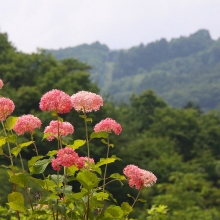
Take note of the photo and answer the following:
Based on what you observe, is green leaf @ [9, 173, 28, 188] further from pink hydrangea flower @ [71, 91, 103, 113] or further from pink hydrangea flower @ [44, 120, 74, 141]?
pink hydrangea flower @ [71, 91, 103, 113]

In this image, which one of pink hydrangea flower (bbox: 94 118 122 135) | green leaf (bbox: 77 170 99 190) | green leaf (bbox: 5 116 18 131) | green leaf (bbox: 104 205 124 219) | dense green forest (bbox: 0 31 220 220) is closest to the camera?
green leaf (bbox: 77 170 99 190)

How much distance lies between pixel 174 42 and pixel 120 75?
25230 mm

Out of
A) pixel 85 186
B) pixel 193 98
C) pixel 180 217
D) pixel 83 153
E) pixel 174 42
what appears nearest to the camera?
pixel 85 186

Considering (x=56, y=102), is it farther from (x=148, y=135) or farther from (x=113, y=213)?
(x=148, y=135)

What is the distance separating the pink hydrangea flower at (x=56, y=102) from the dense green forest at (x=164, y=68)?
113m

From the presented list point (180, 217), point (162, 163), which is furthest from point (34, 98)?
point (180, 217)

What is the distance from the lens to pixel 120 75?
153 metres

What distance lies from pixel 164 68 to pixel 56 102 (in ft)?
500

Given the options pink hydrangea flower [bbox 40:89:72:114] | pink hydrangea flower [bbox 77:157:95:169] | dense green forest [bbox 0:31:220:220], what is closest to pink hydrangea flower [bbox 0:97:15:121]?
A: pink hydrangea flower [bbox 40:89:72:114]

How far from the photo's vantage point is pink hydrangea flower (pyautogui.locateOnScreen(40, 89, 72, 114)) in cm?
191

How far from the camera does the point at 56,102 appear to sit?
6.26 ft

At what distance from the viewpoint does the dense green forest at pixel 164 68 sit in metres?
120

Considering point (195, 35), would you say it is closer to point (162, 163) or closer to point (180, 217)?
point (162, 163)

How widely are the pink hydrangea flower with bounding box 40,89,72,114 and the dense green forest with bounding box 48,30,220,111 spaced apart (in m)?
113
